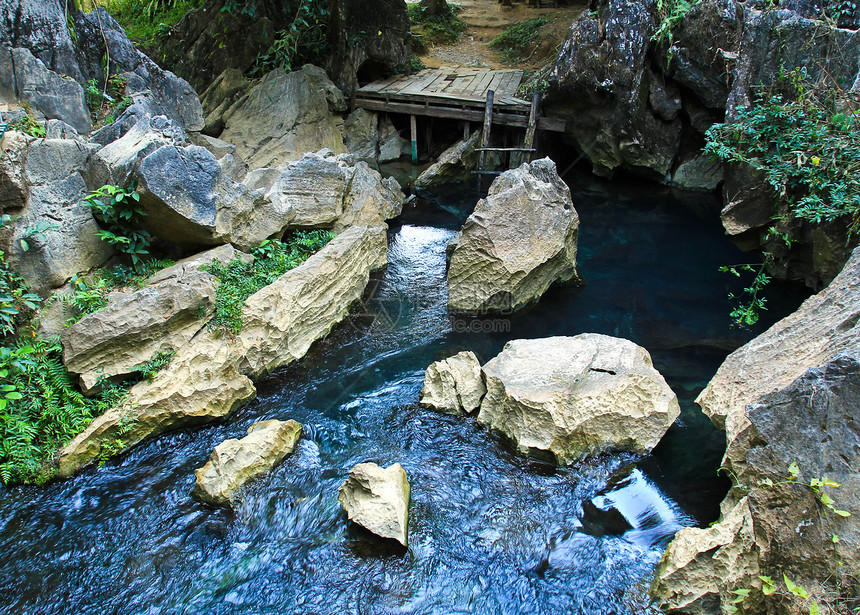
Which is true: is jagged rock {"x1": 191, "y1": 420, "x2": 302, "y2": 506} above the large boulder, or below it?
below

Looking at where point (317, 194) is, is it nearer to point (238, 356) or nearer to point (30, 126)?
point (238, 356)

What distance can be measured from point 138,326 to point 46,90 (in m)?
3.74

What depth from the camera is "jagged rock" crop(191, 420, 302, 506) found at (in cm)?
525

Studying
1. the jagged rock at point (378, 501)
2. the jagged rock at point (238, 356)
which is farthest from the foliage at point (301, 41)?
the jagged rock at point (378, 501)

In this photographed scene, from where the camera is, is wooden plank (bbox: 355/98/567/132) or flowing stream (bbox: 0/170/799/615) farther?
wooden plank (bbox: 355/98/567/132)

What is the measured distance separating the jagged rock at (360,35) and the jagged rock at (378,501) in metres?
11.2

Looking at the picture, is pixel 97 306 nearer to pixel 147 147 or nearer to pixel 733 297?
pixel 147 147

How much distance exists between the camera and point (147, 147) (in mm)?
6762

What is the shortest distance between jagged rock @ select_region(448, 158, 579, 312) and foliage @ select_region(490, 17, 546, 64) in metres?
9.51

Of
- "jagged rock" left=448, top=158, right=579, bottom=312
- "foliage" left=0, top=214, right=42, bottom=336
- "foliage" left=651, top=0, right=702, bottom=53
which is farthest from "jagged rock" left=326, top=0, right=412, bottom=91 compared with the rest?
"foliage" left=0, top=214, right=42, bottom=336

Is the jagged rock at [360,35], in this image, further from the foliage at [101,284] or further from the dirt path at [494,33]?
the foliage at [101,284]

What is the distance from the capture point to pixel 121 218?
22.7 ft

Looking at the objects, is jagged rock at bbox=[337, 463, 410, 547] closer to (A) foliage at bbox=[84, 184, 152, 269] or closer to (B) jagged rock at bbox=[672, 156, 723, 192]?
(A) foliage at bbox=[84, 184, 152, 269]

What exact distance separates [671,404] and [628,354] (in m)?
0.69
